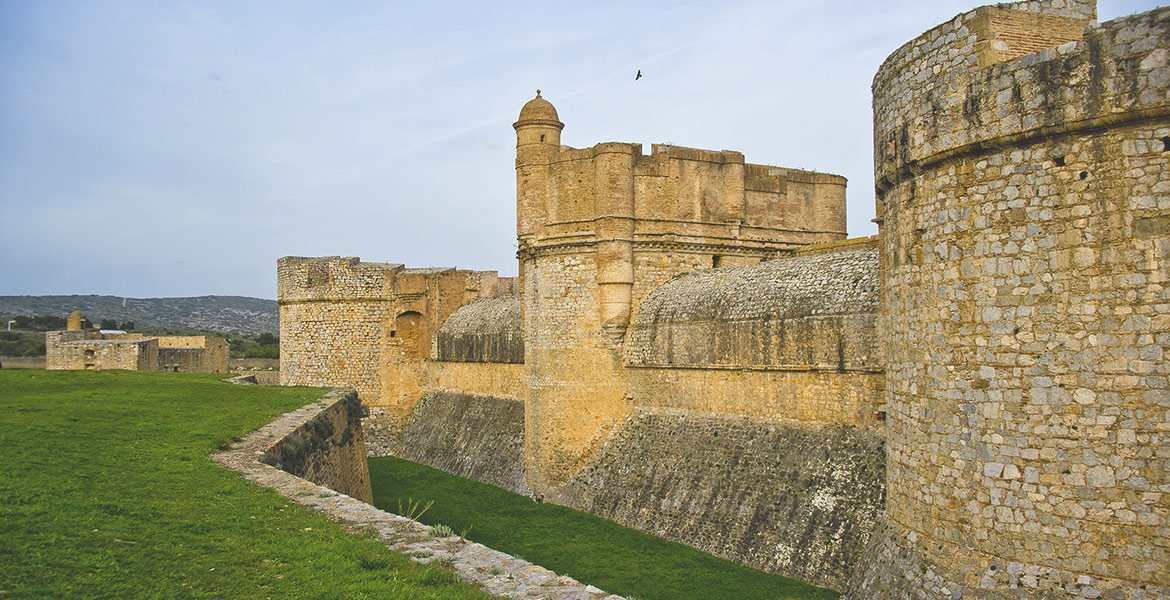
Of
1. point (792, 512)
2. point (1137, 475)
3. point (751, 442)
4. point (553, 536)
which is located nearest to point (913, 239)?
point (1137, 475)

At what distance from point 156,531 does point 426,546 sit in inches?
79.8

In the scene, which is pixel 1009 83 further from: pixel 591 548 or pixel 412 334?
pixel 412 334

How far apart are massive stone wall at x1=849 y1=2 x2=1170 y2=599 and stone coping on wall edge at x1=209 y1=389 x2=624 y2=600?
140 inches

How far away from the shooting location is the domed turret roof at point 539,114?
18688 millimetres

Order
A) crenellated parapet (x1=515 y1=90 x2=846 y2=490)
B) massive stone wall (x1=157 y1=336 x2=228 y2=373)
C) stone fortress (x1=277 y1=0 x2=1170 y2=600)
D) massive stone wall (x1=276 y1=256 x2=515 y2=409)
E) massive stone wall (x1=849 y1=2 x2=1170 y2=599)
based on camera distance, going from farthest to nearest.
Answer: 1. massive stone wall (x1=157 y1=336 x2=228 y2=373)
2. massive stone wall (x1=276 y1=256 x2=515 y2=409)
3. crenellated parapet (x1=515 y1=90 x2=846 y2=490)
4. stone fortress (x1=277 y1=0 x2=1170 y2=600)
5. massive stone wall (x1=849 y1=2 x2=1170 y2=599)

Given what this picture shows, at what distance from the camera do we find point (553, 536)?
14.7 meters

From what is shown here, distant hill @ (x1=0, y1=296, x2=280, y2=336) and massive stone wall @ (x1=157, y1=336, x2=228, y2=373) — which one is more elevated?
distant hill @ (x1=0, y1=296, x2=280, y2=336)

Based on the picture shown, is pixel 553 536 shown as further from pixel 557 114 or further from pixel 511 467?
pixel 557 114

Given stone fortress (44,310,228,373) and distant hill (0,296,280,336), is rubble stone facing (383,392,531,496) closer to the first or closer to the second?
stone fortress (44,310,228,373)

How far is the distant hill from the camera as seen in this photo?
10356 centimetres

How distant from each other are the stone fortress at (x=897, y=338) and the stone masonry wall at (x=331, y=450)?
3613mm

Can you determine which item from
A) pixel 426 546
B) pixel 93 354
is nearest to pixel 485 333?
pixel 93 354

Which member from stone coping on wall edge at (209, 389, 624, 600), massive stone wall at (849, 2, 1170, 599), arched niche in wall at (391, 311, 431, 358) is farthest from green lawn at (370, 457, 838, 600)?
arched niche in wall at (391, 311, 431, 358)

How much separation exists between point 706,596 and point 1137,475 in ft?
19.1
